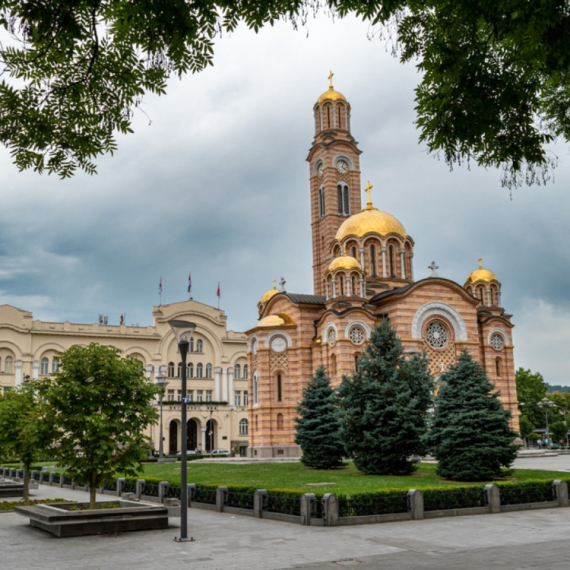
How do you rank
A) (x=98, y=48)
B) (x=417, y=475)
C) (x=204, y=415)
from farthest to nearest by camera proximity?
(x=204, y=415) < (x=417, y=475) < (x=98, y=48)

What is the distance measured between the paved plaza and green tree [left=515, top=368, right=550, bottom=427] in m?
64.1

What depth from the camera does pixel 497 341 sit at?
4500cm

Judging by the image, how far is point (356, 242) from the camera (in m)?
46.9

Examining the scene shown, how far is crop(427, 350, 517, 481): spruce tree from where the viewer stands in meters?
22.0

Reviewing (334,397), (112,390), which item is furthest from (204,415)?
(112,390)

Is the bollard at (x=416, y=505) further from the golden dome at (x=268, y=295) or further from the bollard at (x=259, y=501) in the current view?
the golden dome at (x=268, y=295)

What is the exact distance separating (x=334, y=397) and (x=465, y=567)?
68.0 ft

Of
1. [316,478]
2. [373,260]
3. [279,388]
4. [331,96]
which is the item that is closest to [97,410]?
[316,478]

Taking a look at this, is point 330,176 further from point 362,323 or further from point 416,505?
point 416,505

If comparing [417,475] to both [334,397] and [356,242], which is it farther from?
[356,242]

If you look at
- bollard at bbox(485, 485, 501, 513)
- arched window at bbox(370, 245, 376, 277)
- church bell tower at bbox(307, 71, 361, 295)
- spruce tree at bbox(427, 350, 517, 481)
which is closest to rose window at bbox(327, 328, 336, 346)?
arched window at bbox(370, 245, 376, 277)

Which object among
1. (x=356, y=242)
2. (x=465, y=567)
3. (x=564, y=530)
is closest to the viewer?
(x=465, y=567)

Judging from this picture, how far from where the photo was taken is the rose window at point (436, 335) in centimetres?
4228

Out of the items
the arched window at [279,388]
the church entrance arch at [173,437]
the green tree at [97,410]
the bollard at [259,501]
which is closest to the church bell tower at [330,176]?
the arched window at [279,388]
